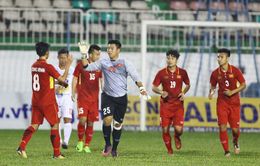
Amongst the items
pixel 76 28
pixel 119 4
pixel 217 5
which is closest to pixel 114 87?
pixel 76 28

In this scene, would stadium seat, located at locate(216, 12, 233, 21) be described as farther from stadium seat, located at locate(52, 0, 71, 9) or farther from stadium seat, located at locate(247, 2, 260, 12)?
stadium seat, located at locate(52, 0, 71, 9)

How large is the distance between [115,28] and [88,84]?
11172mm

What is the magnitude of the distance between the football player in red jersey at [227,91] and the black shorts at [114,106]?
75.6 inches

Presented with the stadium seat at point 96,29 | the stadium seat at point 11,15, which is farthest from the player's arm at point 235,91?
the stadium seat at point 11,15

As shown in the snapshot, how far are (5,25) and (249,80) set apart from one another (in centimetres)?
806

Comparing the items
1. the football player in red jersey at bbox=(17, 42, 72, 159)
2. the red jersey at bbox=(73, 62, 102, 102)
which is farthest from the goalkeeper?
the red jersey at bbox=(73, 62, 102, 102)

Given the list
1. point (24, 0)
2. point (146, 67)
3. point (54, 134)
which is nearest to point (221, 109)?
point (54, 134)

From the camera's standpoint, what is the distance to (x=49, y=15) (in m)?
31.0

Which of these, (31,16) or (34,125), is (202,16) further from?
(34,125)

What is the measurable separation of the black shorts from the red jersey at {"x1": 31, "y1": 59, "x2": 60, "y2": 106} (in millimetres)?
1295

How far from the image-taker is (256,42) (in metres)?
30.7

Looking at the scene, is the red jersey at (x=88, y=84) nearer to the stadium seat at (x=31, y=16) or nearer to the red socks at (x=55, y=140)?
the red socks at (x=55, y=140)

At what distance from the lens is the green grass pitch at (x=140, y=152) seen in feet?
52.6

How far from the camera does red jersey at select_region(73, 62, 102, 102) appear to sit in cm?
2005
